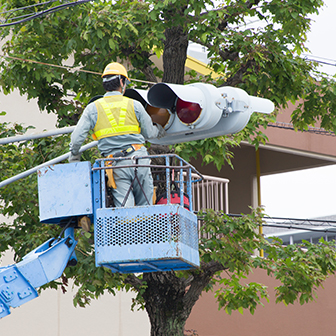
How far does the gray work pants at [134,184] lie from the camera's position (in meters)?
6.92

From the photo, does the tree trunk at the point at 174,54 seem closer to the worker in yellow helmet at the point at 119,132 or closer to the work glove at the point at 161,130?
the work glove at the point at 161,130

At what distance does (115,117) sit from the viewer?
7.03 meters

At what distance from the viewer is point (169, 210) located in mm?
6488

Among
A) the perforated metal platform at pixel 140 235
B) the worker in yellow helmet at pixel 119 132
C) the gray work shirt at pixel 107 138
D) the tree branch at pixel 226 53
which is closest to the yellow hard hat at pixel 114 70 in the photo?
the worker in yellow helmet at pixel 119 132

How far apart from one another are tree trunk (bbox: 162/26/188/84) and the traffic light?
10.7 ft

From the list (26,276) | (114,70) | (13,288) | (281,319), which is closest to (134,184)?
(114,70)

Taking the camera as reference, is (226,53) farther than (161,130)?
Yes

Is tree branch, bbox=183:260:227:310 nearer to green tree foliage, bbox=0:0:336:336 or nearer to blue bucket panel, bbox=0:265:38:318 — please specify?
green tree foliage, bbox=0:0:336:336

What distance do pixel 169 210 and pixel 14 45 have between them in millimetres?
5534

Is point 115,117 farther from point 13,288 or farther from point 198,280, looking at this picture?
point 198,280

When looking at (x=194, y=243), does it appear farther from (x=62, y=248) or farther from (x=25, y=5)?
(x=25, y=5)

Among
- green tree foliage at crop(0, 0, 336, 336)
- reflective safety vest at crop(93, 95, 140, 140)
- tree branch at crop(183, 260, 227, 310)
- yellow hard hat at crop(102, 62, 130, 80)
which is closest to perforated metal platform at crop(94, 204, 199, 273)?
reflective safety vest at crop(93, 95, 140, 140)

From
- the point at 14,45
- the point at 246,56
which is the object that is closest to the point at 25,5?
the point at 14,45

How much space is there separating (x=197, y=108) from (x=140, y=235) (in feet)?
5.16
